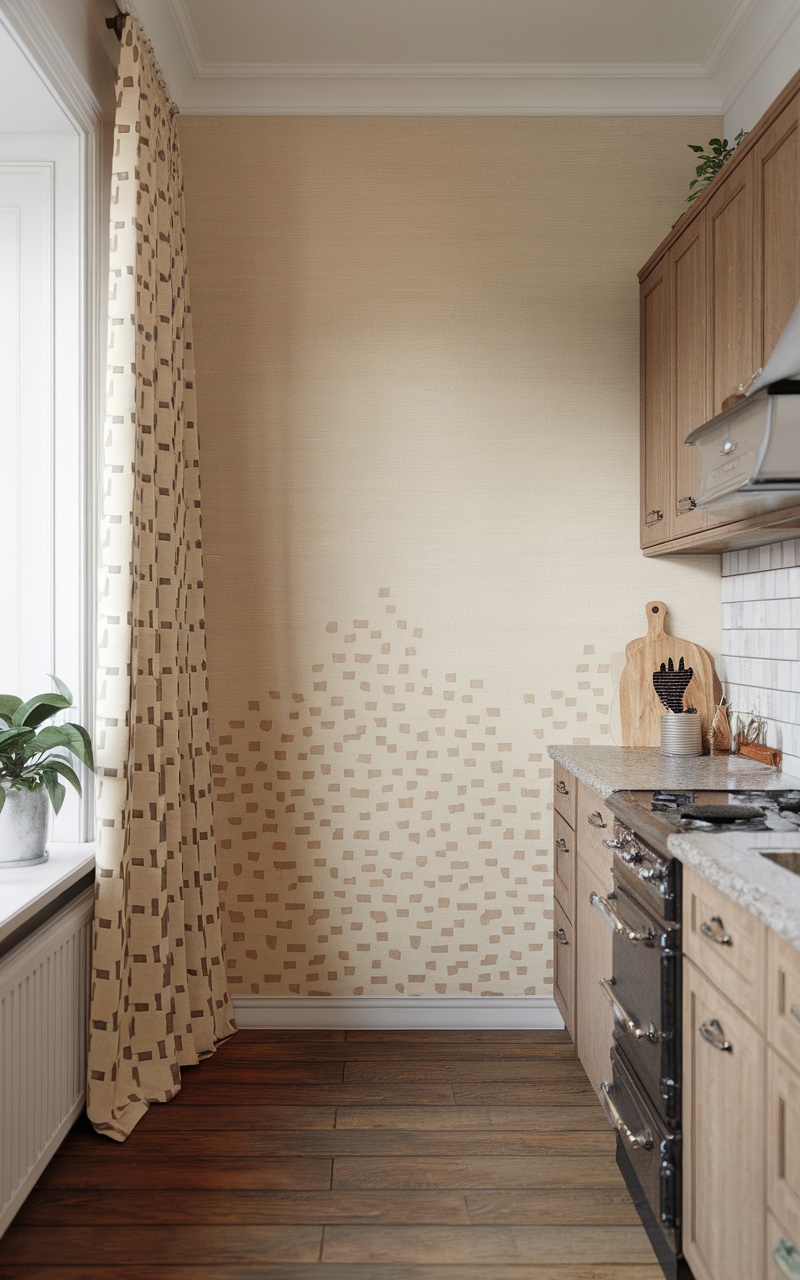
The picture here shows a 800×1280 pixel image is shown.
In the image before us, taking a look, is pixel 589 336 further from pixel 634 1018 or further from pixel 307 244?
pixel 634 1018

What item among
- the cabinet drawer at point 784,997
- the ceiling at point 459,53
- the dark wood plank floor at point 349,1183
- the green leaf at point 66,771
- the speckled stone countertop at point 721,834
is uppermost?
the ceiling at point 459,53

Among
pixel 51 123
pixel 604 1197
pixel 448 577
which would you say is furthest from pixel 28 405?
pixel 604 1197

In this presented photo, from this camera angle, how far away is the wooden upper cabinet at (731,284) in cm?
223

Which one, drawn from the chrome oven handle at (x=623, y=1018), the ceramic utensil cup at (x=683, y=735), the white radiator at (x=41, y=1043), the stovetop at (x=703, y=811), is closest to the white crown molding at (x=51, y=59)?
the white radiator at (x=41, y=1043)

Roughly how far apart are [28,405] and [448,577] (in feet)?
4.50

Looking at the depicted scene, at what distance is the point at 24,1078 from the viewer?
6.70 feet

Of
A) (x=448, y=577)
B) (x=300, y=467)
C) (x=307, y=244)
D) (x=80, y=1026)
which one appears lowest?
(x=80, y=1026)

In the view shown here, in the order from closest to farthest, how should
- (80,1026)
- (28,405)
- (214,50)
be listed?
1. (80,1026)
2. (28,405)
3. (214,50)

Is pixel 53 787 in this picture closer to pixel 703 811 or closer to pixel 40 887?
pixel 40 887

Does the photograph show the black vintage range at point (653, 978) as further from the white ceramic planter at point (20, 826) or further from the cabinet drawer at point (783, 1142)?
the white ceramic planter at point (20, 826)

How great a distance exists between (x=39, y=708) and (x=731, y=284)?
196 cm

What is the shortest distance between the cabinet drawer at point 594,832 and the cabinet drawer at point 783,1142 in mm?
951

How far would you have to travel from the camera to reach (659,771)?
2.60 meters

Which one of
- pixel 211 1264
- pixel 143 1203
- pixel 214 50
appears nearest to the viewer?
pixel 211 1264
